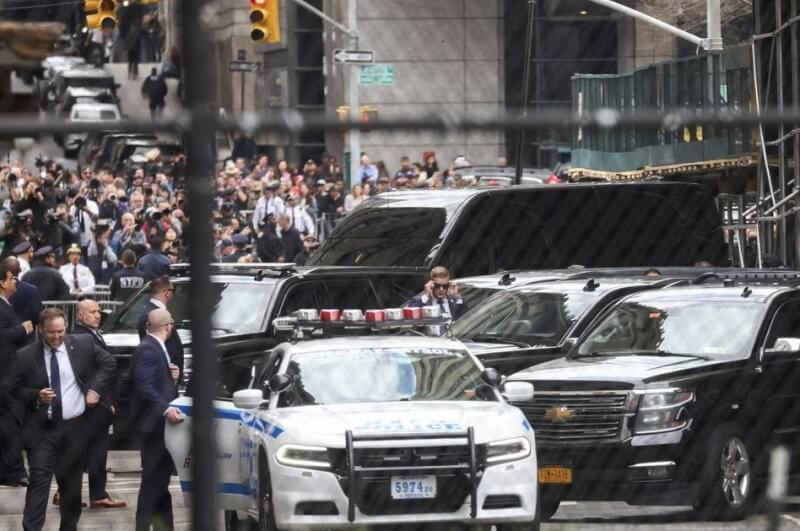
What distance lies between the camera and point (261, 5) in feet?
56.1

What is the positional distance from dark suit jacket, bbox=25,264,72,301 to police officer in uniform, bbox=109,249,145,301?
505 mm

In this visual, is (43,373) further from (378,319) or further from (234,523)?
(378,319)

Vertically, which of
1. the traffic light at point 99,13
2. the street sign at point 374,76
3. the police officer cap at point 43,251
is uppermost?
the traffic light at point 99,13

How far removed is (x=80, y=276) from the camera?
Result: 18.8 meters

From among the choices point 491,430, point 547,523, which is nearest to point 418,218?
point 547,523

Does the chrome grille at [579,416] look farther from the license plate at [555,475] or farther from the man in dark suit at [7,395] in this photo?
the man in dark suit at [7,395]

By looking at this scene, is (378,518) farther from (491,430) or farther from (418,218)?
(418,218)

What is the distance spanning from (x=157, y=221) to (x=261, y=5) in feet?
10.0

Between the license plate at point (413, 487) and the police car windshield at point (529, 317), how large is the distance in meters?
4.27

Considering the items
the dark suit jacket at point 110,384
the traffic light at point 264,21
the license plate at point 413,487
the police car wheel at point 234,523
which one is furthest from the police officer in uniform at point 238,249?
the license plate at point 413,487

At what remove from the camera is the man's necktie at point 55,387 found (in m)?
11.2

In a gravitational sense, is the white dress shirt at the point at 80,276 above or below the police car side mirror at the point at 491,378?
below

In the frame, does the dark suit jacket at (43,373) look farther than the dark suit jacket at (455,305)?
No

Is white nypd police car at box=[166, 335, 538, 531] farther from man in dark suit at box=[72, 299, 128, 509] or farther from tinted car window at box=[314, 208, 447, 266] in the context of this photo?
tinted car window at box=[314, 208, 447, 266]
